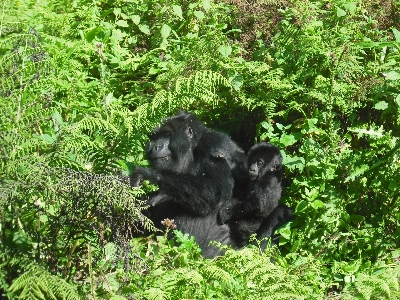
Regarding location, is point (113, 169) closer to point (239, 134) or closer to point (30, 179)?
point (30, 179)

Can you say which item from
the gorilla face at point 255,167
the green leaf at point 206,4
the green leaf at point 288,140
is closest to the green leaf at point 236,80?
the green leaf at point 288,140

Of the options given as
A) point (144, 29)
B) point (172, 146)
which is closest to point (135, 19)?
point (144, 29)

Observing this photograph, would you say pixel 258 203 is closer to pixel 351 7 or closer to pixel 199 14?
pixel 351 7

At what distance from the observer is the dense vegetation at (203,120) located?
151 inches

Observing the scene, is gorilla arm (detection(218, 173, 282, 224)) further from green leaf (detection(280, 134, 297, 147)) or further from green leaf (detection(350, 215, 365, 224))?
green leaf (detection(350, 215, 365, 224))

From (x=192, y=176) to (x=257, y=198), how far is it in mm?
640

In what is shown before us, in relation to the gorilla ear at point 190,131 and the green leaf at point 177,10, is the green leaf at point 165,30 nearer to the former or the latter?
the green leaf at point 177,10

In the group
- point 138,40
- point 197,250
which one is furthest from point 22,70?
point 138,40

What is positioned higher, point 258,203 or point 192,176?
point 192,176

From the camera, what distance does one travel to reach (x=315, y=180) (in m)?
5.96

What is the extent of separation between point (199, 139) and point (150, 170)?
0.64 meters

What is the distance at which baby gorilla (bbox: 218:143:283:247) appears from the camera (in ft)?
20.6

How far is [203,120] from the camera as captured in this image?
7398 millimetres

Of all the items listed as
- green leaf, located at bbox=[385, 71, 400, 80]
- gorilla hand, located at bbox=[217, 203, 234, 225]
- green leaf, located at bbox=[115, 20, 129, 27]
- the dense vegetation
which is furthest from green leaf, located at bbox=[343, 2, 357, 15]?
green leaf, located at bbox=[115, 20, 129, 27]
